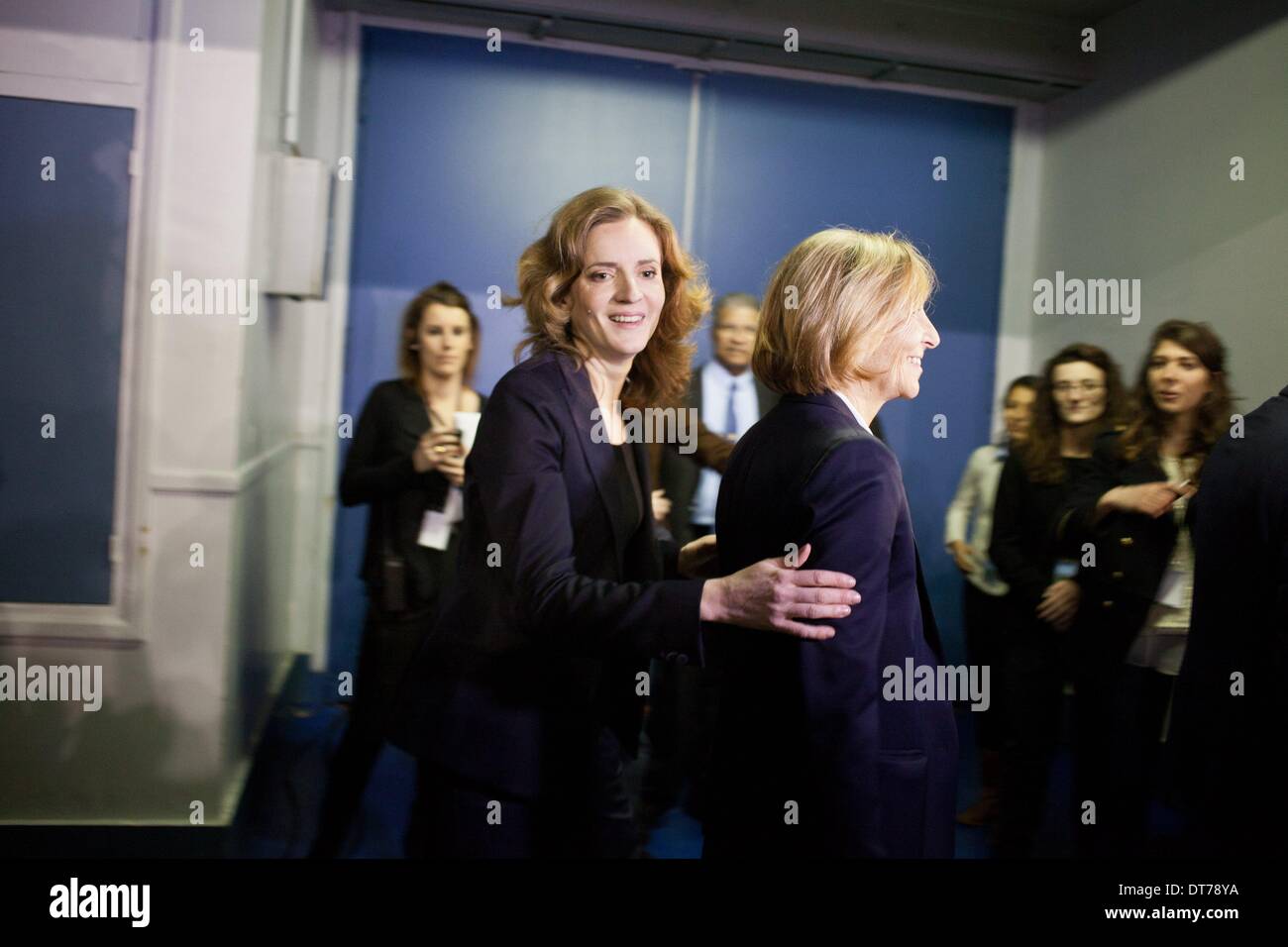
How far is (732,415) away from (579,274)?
37.0 inches

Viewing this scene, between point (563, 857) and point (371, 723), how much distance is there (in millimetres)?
783

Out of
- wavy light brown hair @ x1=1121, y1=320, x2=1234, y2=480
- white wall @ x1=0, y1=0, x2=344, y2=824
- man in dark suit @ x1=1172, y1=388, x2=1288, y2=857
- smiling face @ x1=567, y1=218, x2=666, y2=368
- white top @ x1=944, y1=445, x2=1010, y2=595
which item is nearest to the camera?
smiling face @ x1=567, y1=218, x2=666, y2=368

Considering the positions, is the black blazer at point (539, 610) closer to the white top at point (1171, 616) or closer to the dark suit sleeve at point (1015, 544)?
the dark suit sleeve at point (1015, 544)

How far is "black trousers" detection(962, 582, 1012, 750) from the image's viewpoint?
2837 mm

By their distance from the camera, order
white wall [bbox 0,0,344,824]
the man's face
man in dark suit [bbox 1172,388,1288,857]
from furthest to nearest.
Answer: the man's face
white wall [bbox 0,0,344,824]
man in dark suit [bbox 1172,388,1288,857]

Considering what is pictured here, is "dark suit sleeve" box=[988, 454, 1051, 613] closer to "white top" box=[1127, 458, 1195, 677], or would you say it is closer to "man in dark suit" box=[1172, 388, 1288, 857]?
"white top" box=[1127, 458, 1195, 677]

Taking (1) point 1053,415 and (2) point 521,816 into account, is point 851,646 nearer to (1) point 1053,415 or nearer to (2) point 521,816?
(2) point 521,816

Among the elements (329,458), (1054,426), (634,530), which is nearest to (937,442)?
(1054,426)

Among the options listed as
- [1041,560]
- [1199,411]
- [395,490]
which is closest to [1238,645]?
[1041,560]

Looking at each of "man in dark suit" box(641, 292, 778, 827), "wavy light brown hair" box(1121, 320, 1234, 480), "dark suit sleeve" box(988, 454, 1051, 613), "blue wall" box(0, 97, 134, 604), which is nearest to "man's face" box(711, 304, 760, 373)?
"man in dark suit" box(641, 292, 778, 827)

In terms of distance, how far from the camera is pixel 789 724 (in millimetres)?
1605

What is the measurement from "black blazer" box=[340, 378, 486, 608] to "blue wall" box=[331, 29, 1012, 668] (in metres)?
0.24

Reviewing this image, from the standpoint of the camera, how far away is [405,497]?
8.18 feet

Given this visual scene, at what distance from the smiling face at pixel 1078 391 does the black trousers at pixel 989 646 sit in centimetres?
50
